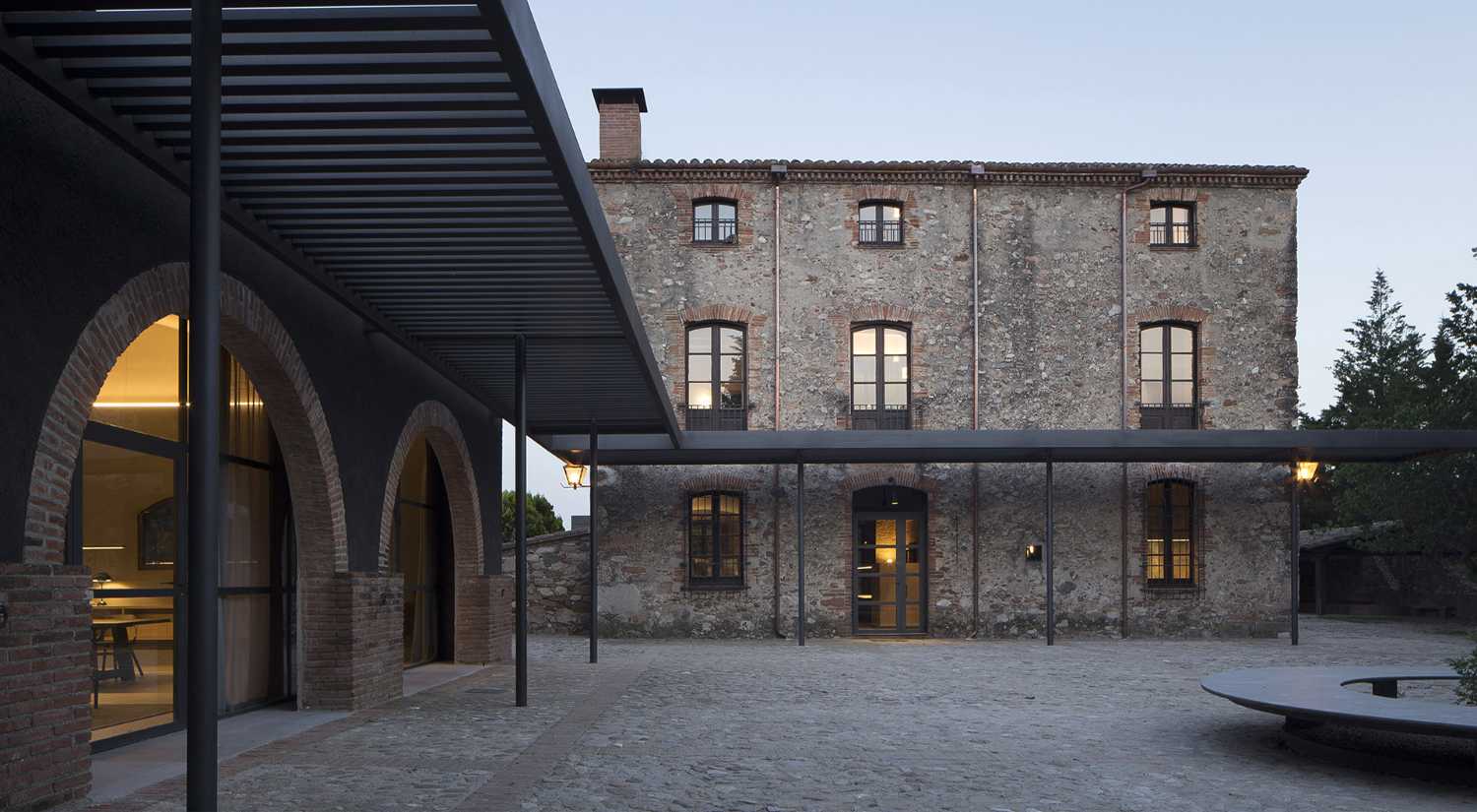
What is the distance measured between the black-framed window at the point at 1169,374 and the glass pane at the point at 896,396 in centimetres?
377

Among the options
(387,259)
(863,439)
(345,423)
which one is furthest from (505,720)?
Answer: (863,439)

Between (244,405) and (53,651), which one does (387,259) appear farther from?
(53,651)

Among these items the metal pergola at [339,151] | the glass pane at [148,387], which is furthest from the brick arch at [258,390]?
the metal pergola at [339,151]

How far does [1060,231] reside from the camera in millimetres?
19359

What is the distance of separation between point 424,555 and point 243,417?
4.43 m

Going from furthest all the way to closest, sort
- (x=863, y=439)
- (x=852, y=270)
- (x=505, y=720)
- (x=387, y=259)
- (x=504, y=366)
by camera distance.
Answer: (x=852, y=270)
(x=863, y=439)
(x=504, y=366)
(x=505, y=720)
(x=387, y=259)

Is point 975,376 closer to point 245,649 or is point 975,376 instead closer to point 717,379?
point 717,379

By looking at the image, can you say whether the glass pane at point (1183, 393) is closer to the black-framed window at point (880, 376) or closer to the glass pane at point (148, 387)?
the black-framed window at point (880, 376)

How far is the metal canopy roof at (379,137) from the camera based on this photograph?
4.57 m

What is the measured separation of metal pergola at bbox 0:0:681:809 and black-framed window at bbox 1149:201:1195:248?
13.0 meters

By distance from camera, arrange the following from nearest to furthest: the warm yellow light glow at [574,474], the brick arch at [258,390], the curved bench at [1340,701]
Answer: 1. the brick arch at [258,390]
2. the curved bench at [1340,701]
3. the warm yellow light glow at [574,474]

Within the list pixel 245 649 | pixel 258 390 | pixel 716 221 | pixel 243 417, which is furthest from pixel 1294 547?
pixel 258 390

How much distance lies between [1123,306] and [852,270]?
4.30m

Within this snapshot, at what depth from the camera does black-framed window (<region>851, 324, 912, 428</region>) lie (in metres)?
19.1
